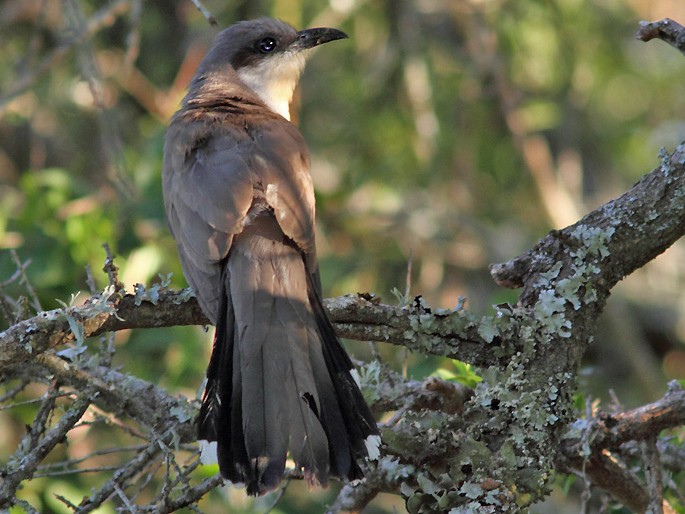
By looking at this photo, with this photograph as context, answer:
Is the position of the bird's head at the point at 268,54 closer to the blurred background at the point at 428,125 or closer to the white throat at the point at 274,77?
the white throat at the point at 274,77

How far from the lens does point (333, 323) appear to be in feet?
9.00

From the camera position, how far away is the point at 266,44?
15.5 feet

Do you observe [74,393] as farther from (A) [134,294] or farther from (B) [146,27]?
(B) [146,27]

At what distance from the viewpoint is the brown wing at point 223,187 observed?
3037 mm

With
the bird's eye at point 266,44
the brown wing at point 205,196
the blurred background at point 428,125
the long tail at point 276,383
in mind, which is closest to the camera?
the long tail at point 276,383

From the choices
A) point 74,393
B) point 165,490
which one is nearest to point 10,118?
point 74,393

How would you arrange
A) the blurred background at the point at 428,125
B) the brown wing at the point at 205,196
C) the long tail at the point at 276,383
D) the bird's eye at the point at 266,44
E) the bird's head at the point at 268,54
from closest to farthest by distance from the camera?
the long tail at the point at 276,383 < the brown wing at the point at 205,196 < the bird's head at the point at 268,54 < the bird's eye at the point at 266,44 < the blurred background at the point at 428,125

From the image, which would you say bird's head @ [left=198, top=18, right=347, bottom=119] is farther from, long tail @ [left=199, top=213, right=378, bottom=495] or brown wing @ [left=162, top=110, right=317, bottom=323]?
long tail @ [left=199, top=213, right=378, bottom=495]

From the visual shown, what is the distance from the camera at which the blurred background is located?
6156 millimetres

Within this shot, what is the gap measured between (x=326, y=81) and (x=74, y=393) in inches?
191

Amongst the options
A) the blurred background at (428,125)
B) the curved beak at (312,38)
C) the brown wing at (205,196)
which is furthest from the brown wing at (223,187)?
the blurred background at (428,125)

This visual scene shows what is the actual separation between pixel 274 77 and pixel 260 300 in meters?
2.04

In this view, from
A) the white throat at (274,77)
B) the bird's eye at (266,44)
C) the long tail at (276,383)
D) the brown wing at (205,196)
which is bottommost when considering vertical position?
the long tail at (276,383)

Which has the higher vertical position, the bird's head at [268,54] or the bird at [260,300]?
the bird's head at [268,54]
